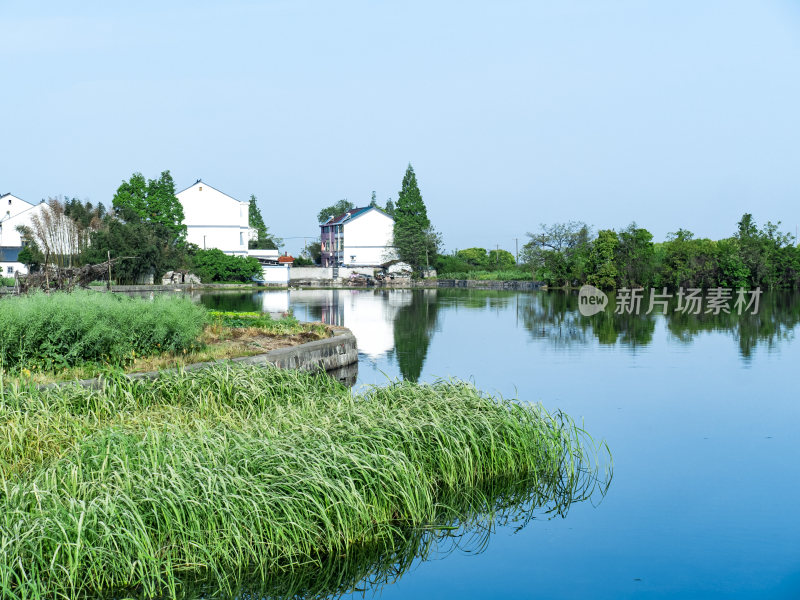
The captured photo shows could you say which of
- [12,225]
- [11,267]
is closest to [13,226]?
[12,225]

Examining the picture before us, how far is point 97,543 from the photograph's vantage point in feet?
16.3

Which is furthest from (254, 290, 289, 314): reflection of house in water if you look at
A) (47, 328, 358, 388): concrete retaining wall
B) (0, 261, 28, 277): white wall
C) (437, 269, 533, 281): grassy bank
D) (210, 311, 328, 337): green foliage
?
(437, 269, 533, 281): grassy bank

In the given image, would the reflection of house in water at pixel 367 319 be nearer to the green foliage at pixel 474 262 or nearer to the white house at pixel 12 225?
the green foliage at pixel 474 262

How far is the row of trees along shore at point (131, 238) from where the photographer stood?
149 ft

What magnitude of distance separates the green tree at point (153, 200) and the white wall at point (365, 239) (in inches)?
743

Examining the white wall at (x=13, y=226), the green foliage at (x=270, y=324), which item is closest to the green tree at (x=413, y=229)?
the white wall at (x=13, y=226)

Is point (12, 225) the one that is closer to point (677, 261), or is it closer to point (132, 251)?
point (132, 251)

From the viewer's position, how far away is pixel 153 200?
54188 mm

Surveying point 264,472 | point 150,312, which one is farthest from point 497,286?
point 264,472

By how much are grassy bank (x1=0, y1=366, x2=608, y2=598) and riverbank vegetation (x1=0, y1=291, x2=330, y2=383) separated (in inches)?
51.7

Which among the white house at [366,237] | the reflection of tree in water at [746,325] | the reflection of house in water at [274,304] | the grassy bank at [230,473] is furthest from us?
the white house at [366,237]

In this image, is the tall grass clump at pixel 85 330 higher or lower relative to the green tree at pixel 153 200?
lower

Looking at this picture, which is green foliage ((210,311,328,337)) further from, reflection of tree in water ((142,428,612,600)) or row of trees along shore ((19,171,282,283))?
row of trees along shore ((19,171,282,283))

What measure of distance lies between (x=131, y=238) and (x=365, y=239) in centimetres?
2843
